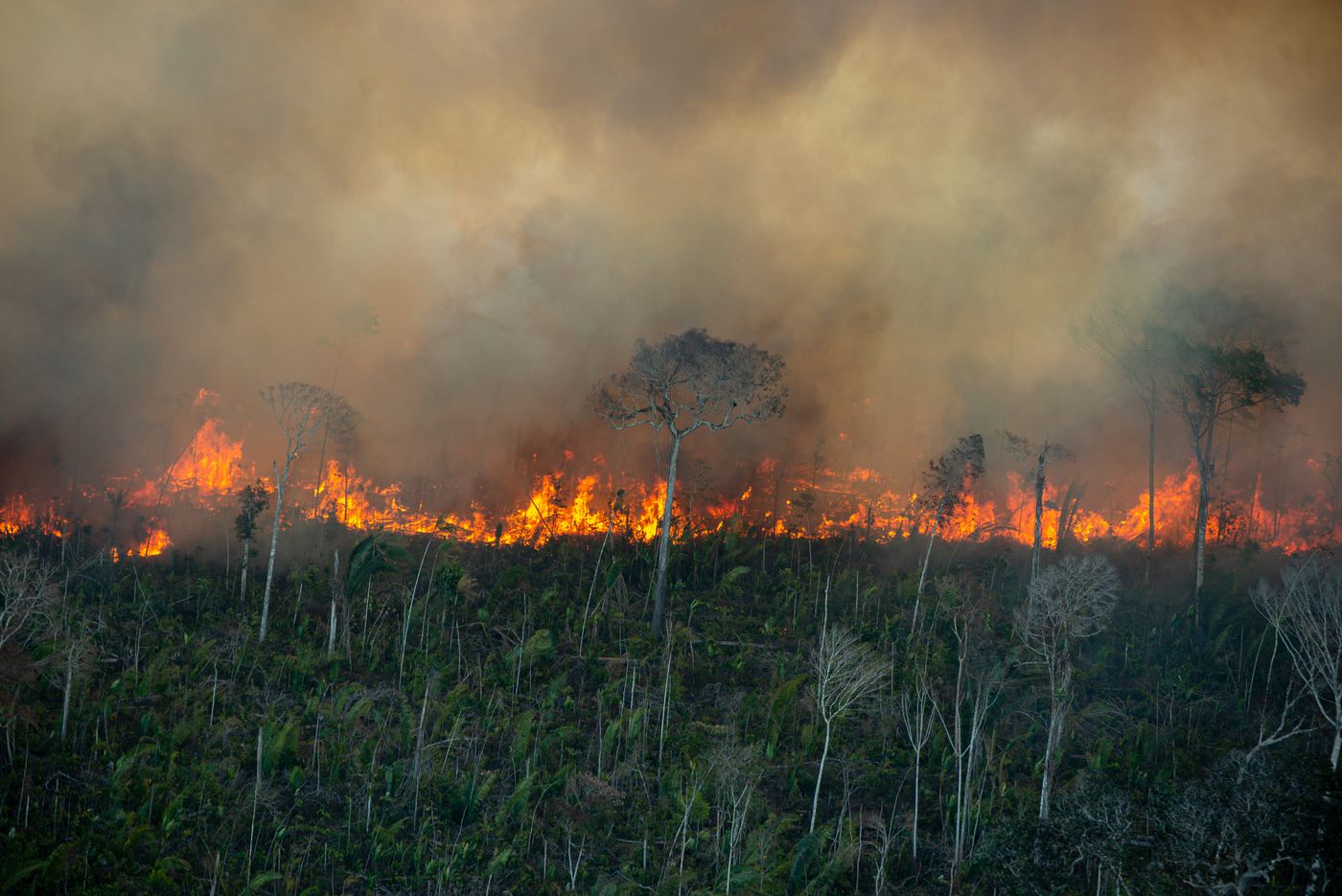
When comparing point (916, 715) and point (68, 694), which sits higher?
point (916, 715)

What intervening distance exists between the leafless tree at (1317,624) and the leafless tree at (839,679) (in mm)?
14551

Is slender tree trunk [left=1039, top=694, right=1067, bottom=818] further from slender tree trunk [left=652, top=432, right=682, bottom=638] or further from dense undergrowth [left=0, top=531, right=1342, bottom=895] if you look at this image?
slender tree trunk [left=652, top=432, right=682, bottom=638]

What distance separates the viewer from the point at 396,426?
59.2 metres

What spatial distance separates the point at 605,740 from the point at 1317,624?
27142 mm

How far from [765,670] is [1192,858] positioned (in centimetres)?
2045

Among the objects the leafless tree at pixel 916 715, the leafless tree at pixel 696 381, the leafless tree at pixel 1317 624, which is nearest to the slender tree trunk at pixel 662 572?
the leafless tree at pixel 696 381

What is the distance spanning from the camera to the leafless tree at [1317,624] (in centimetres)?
3266

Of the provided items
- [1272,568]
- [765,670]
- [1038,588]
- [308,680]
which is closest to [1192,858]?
[1038,588]

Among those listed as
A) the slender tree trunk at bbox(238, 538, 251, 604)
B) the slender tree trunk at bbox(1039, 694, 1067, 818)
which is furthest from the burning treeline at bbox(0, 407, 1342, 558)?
the slender tree trunk at bbox(1039, 694, 1067, 818)

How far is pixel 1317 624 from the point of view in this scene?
36062 mm

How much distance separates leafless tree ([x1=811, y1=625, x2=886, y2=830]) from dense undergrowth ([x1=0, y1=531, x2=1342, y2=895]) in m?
1.09

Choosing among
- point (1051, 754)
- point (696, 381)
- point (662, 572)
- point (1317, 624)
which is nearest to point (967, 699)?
point (1051, 754)

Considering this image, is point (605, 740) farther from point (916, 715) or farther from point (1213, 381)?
point (1213, 381)

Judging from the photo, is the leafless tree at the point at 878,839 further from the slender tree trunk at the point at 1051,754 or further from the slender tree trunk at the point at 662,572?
the slender tree trunk at the point at 662,572
